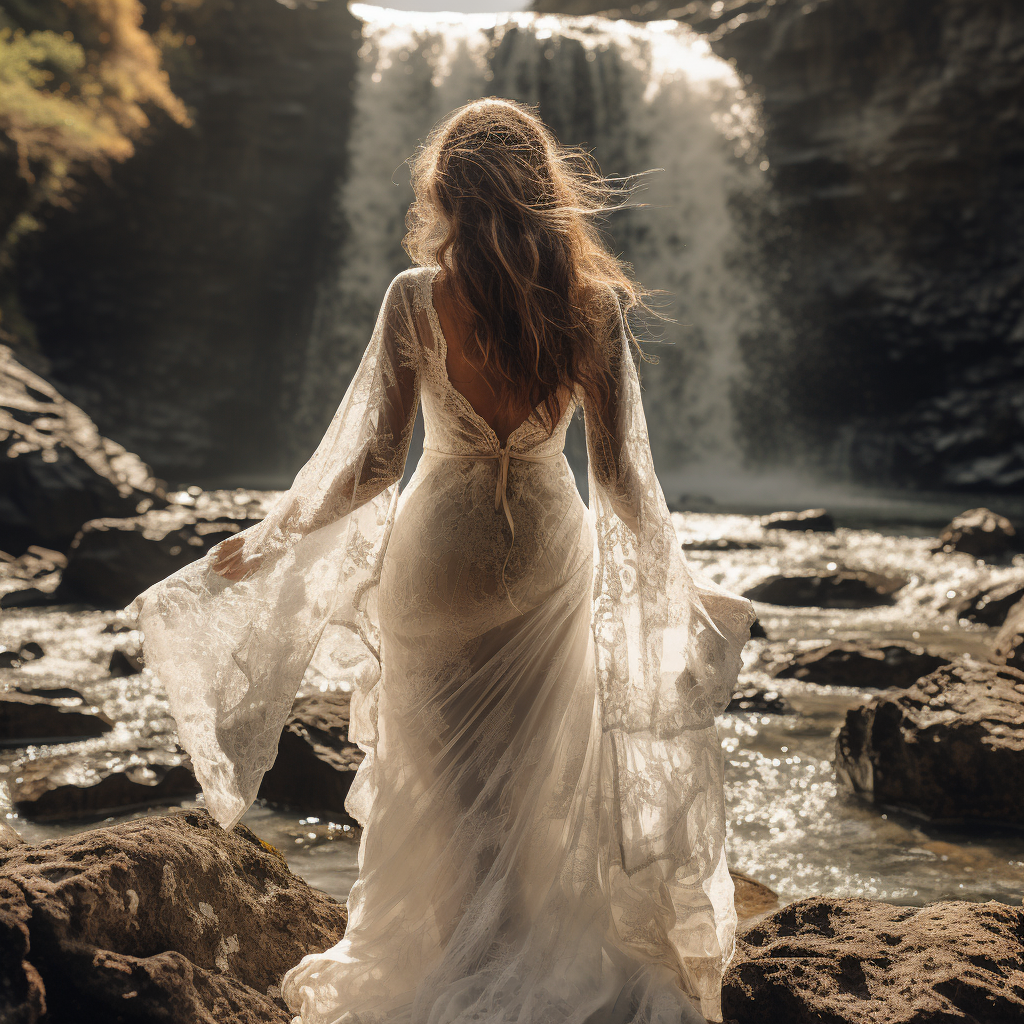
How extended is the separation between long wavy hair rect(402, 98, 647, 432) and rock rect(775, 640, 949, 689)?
15.6 ft

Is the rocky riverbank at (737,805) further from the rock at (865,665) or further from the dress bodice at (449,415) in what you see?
the dress bodice at (449,415)

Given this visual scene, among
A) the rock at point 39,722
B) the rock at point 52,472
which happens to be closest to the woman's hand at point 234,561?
the rock at point 39,722

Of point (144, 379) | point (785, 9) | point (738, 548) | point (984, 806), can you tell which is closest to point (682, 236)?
point (785, 9)

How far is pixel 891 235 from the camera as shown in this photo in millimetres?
18516

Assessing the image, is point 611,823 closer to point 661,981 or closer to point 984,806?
point 661,981

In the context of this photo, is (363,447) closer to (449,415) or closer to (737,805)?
(449,415)

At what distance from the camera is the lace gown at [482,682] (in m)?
2.22

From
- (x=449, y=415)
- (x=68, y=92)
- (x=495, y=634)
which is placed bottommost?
(x=495, y=634)

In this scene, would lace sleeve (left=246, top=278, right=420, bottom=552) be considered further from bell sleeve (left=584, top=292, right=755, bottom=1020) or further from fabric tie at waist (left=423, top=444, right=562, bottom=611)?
bell sleeve (left=584, top=292, right=755, bottom=1020)

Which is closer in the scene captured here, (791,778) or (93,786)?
(93,786)

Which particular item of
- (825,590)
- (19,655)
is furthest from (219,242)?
(825,590)

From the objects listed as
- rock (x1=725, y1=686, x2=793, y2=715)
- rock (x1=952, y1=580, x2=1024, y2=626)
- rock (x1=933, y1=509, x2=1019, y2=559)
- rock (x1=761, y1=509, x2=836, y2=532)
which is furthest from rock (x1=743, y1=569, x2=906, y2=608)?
rock (x1=761, y1=509, x2=836, y2=532)

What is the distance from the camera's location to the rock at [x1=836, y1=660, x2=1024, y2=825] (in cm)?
414

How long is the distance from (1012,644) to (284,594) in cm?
544
